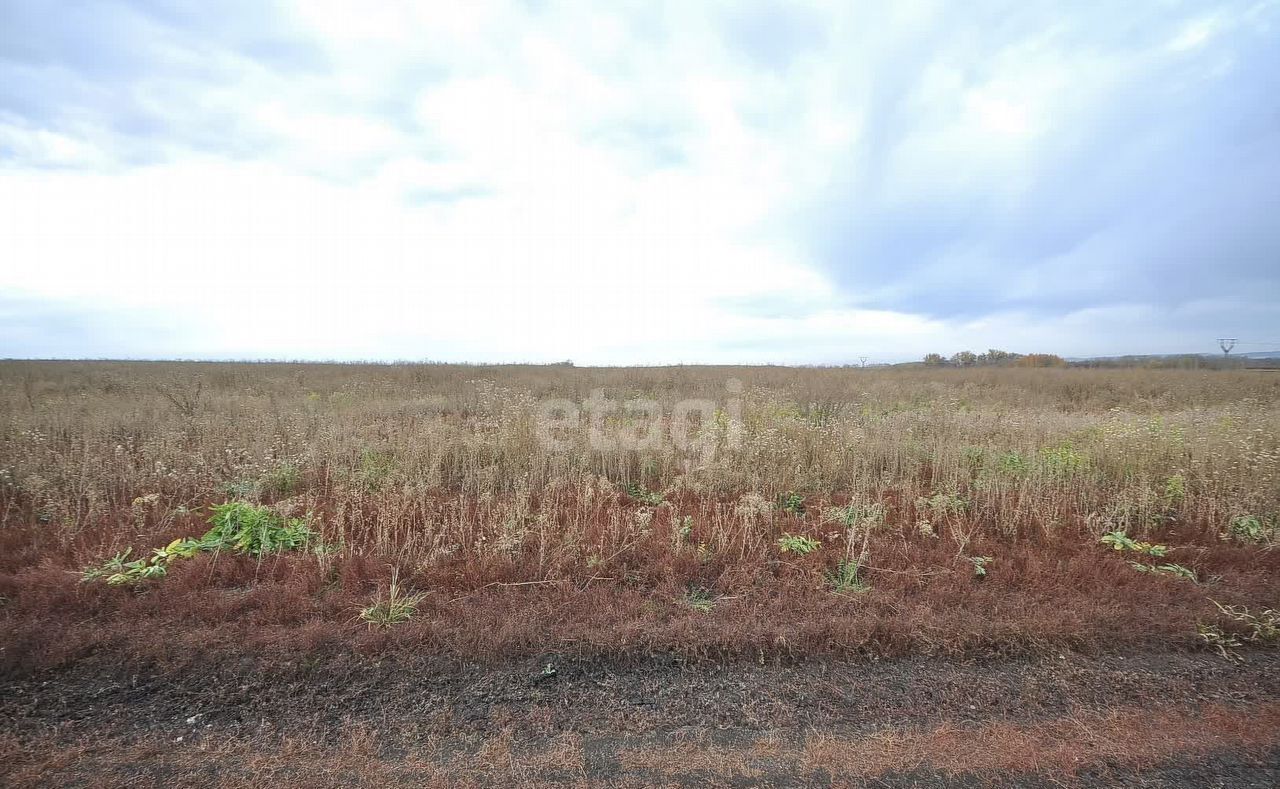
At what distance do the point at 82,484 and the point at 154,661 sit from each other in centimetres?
379

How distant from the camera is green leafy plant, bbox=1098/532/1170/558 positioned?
4460 mm

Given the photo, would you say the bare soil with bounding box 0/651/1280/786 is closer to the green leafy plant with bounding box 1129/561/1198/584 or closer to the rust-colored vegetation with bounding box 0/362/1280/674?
the rust-colored vegetation with bounding box 0/362/1280/674

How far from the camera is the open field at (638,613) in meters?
2.42

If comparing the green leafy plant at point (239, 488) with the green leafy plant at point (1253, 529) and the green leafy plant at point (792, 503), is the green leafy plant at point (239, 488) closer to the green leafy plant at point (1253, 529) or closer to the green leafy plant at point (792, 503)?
the green leafy plant at point (792, 503)

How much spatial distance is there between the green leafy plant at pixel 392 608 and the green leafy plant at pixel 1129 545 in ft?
20.2

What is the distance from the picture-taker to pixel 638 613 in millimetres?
3541

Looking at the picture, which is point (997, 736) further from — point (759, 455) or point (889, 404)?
point (889, 404)

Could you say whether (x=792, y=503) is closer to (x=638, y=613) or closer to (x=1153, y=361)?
(x=638, y=613)

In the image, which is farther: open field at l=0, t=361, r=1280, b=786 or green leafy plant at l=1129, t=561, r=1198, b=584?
green leafy plant at l=1129, t=561, r=1198, b=584

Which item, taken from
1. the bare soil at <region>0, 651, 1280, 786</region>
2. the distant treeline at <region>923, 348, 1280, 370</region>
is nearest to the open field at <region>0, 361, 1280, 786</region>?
the bare soil at <region>0, 651, 1280, 786</region>

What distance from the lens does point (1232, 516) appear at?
496 centimetres

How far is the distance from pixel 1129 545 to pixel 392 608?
642 centimetres

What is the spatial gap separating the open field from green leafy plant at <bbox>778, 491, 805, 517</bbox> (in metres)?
0.04

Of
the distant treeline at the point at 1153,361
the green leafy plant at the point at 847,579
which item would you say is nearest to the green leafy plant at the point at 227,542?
the green leafy plant at the point at 847,579
